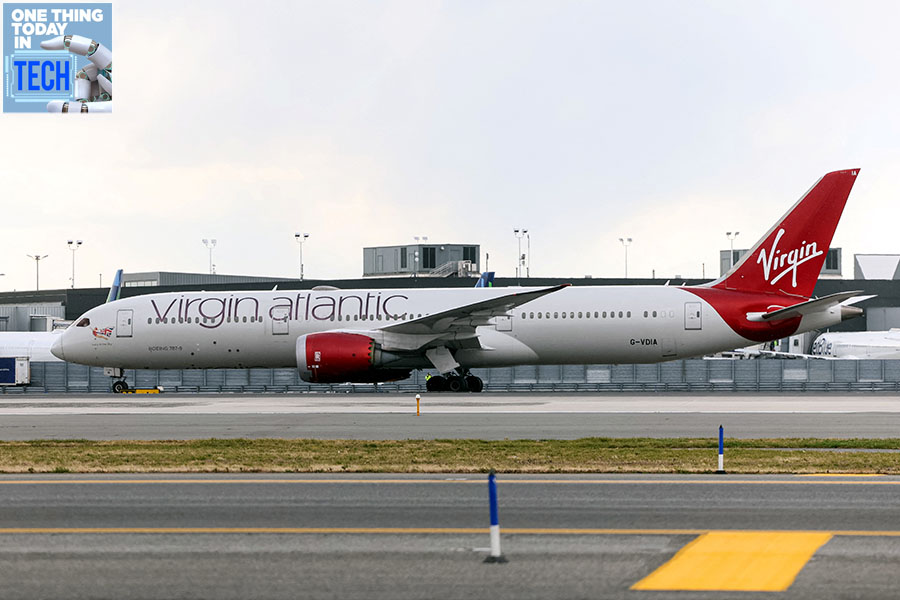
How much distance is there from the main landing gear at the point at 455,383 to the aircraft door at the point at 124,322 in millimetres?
11025

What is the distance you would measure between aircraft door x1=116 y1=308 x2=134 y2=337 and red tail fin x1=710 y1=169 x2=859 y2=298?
71.3 ft

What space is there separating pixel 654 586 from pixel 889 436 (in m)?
15.0

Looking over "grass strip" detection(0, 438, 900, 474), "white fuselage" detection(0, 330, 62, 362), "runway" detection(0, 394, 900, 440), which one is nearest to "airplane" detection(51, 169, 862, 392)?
"runway" detection(0, 394, 900, 440)

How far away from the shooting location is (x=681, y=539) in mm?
10938

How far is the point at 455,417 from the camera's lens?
26.9 m

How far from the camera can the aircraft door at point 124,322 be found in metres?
39.8

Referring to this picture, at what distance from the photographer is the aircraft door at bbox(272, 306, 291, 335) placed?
127 feet

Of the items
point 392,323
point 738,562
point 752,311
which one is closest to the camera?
point 738,562

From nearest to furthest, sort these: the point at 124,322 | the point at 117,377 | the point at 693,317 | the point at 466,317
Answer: the point at 466,317 → the point at 693,317 → the point at 124,322 → the point at 117,377

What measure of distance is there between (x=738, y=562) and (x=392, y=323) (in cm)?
2931

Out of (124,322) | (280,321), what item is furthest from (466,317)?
(124,322)

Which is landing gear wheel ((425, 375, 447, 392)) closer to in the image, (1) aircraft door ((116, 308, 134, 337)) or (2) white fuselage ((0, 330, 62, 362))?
(1) aircraft door ((116, 308, 134, 337))

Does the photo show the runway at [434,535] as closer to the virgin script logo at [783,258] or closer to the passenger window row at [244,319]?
the passenger window row at [244,319]

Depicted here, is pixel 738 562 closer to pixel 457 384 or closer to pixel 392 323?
pixel 457 384
